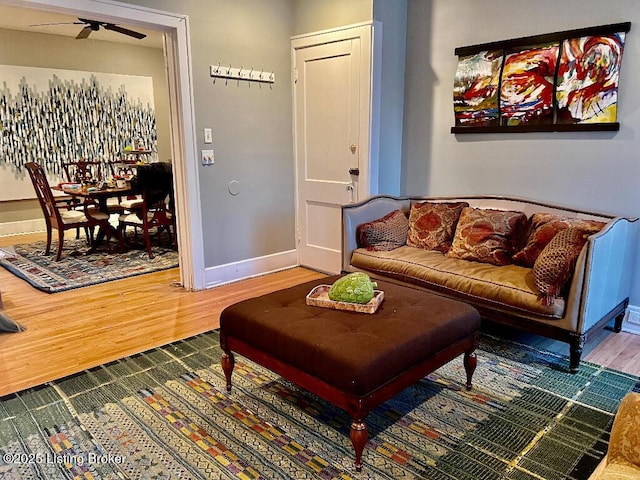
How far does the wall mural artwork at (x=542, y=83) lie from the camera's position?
2.97m

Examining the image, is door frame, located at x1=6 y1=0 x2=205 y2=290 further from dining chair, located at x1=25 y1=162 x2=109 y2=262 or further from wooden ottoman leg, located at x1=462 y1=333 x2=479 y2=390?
wooden ottoman leg, located at x1=462 y1=333 x2=479 y2=390

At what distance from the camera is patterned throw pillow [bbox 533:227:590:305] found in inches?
100

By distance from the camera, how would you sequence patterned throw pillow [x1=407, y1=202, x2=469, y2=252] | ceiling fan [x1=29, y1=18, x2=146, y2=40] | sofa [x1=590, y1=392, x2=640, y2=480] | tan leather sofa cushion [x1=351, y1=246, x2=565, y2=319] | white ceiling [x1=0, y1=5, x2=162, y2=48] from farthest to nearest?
1. white ceiling [x1=0, y1=5, x2=162, y2=48]
2. ceiling fan [x1=29, y1=18, x2=146, y2=40]
3. patterned throw pillow [x1=407, y1=202, x2=469, y2=252]
4. tan leather sofa cushion [x1=351, y1=246, x2=565, y2=319]
5. sofa [x1=590, y1=392, x2=640, y2=480]

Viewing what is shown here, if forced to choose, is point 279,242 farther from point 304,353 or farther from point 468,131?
point 304,353

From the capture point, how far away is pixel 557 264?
255cm

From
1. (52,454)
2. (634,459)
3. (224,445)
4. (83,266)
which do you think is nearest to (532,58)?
(634,459)


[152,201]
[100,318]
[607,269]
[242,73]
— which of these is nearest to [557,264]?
[607,269]

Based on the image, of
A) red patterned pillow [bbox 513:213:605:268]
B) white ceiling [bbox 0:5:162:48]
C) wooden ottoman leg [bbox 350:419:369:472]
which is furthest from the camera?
white ceiling [bbox 0:5:162:48]

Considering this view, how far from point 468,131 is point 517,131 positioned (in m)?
0.39

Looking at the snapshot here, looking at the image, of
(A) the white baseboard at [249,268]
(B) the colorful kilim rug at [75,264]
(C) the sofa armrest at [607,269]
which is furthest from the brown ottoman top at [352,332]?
(B) the colorful kilim rug at [75,264]

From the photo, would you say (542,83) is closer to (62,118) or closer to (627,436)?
(627,436)

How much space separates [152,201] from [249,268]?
143 centimetres

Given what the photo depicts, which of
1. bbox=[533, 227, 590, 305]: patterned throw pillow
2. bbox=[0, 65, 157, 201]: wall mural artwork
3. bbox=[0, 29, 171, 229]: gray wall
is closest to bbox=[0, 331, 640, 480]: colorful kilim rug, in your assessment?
bbox=[533, 227, 590, 305]: patterned throw pillow

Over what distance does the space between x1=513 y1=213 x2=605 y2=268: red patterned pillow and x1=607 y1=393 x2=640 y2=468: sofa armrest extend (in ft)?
5.56
